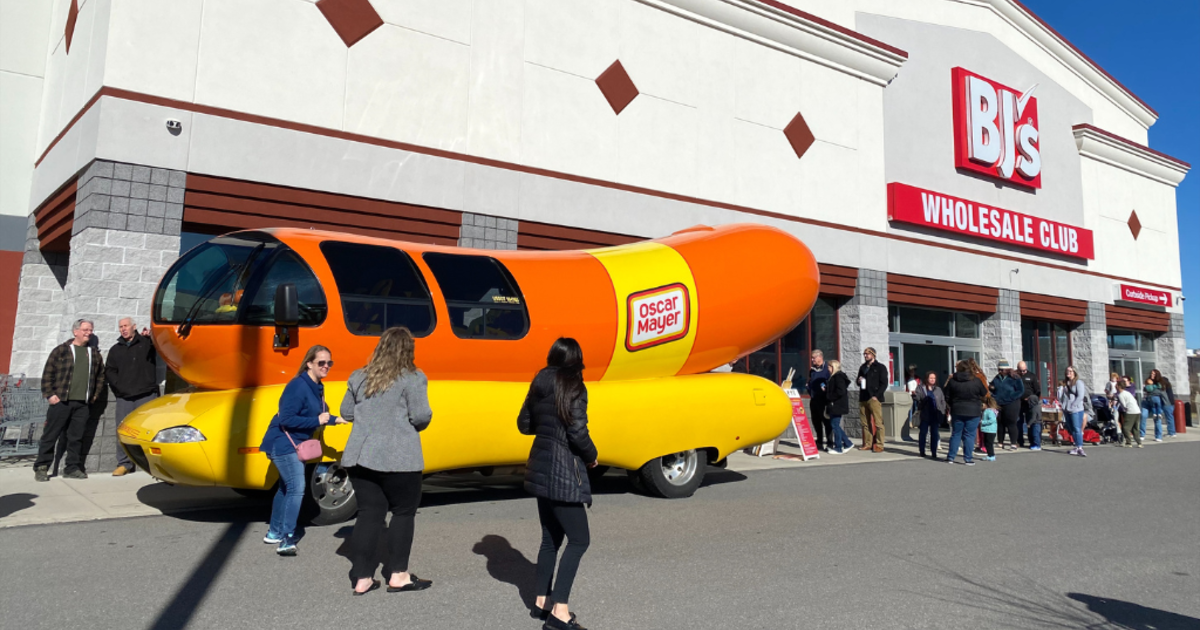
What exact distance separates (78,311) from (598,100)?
869cm

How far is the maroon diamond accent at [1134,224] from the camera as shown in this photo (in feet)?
80.0

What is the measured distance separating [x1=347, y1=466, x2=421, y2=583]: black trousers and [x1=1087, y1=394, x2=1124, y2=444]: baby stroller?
17.1 meters

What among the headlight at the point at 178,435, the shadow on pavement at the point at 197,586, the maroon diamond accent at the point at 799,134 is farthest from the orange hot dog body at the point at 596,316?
the maroon diamond accent at the point at 799,134

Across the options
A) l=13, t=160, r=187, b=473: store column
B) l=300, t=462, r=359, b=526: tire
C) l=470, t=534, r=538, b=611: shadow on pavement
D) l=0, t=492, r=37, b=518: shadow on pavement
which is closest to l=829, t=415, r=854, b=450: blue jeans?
l=470, t=534, r=538, b=611: shadow on pavement

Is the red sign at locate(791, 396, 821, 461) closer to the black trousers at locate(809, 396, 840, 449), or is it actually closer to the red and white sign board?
the red and white sign board

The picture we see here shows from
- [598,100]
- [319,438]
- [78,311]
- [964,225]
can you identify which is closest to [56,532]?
[319,438]

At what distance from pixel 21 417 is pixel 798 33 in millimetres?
15492

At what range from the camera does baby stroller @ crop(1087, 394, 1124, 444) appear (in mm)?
16781

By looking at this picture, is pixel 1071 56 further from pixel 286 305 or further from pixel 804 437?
pixel 286 305

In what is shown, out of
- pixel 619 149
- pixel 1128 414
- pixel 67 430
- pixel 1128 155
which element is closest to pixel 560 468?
pixel 67 430

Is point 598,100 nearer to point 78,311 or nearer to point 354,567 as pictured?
point 78,311

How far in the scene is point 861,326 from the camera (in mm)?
16891

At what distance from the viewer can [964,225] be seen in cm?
1930

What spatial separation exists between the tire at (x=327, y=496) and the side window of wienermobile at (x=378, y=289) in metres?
1.20
